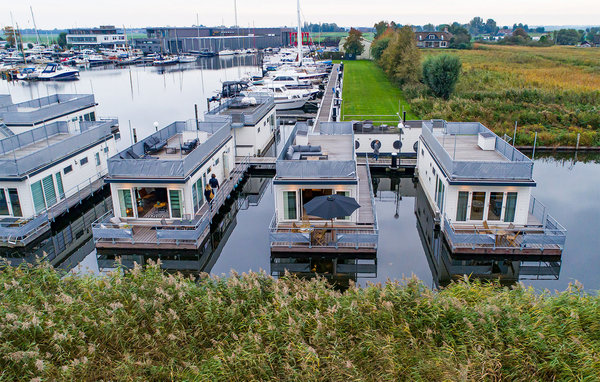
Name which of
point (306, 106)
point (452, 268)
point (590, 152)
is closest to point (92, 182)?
point (452, 268)

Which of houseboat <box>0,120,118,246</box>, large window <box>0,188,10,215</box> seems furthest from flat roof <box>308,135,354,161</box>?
large window <box>0,188,10,215</box>

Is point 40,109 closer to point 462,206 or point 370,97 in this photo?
point 462,206

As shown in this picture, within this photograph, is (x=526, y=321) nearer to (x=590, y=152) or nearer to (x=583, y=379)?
(x=583, y=379)

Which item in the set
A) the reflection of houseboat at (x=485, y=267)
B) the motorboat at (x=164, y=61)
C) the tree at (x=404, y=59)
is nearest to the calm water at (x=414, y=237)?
the reflection of houseboat at (x=485, y=267)

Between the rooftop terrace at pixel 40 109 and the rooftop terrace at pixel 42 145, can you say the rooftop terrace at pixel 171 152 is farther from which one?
the rooftop terrace at pixel 40 109

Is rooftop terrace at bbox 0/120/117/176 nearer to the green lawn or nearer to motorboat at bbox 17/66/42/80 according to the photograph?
the green lawn

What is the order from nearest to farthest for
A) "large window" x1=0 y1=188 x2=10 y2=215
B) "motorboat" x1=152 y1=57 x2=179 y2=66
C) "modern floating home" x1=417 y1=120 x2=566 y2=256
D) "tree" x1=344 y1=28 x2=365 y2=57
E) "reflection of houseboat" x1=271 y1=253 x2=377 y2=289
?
"reflection of houseboat" x1=271 y1=253 x2=377 y2=289, "modern floating home" x1=417 y1=120 x2=566 y2=256, "large window" x1=0 y1=188 x2=10 y2=215, "tree" x1=344 y1=28 x2=365 y2=57, "motorboat" x1=152 y1=57 x2=179 y2=66
